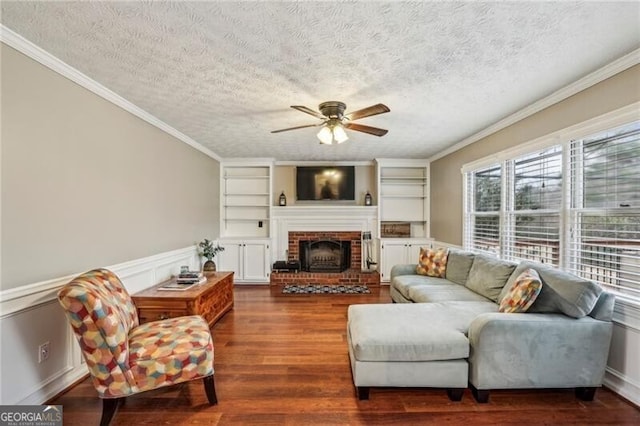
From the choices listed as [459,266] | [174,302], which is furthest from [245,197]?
[459,266]

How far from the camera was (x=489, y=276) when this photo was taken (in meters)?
3.06

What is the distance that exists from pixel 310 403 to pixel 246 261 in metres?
3.70

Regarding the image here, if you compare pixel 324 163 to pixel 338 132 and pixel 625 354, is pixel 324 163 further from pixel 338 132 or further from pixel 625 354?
pixel 625 354

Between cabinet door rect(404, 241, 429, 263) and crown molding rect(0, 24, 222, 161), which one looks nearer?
crown molding rect(0, 24, 222, 161)

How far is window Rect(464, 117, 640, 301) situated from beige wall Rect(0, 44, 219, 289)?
4163mm

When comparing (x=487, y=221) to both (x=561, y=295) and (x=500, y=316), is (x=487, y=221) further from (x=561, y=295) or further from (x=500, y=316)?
(x=500, y=316)

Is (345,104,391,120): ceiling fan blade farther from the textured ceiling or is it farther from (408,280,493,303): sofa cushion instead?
(408,280,493,303): sofa cushion

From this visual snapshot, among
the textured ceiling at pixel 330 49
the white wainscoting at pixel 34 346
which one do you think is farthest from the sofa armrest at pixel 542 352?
the white wainscoting at pixel 34 346

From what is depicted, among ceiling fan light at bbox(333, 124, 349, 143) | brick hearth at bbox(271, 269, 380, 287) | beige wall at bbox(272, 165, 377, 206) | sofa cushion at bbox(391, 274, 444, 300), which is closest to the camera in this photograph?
ceiling fan light at bbox(333, 124, 349, 143)

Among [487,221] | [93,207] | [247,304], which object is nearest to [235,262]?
[247,304]

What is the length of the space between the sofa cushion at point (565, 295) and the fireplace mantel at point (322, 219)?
11.1ft

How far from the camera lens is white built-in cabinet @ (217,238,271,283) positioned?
17.9 ft

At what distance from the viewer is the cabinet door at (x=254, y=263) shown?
17.9 ft

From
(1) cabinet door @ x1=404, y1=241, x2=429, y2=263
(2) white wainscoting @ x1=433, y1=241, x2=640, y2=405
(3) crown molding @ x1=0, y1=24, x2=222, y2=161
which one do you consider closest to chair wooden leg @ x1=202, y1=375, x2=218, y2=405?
(3) crown molding @ x1=0, y1=24, x2=222, y2=161
